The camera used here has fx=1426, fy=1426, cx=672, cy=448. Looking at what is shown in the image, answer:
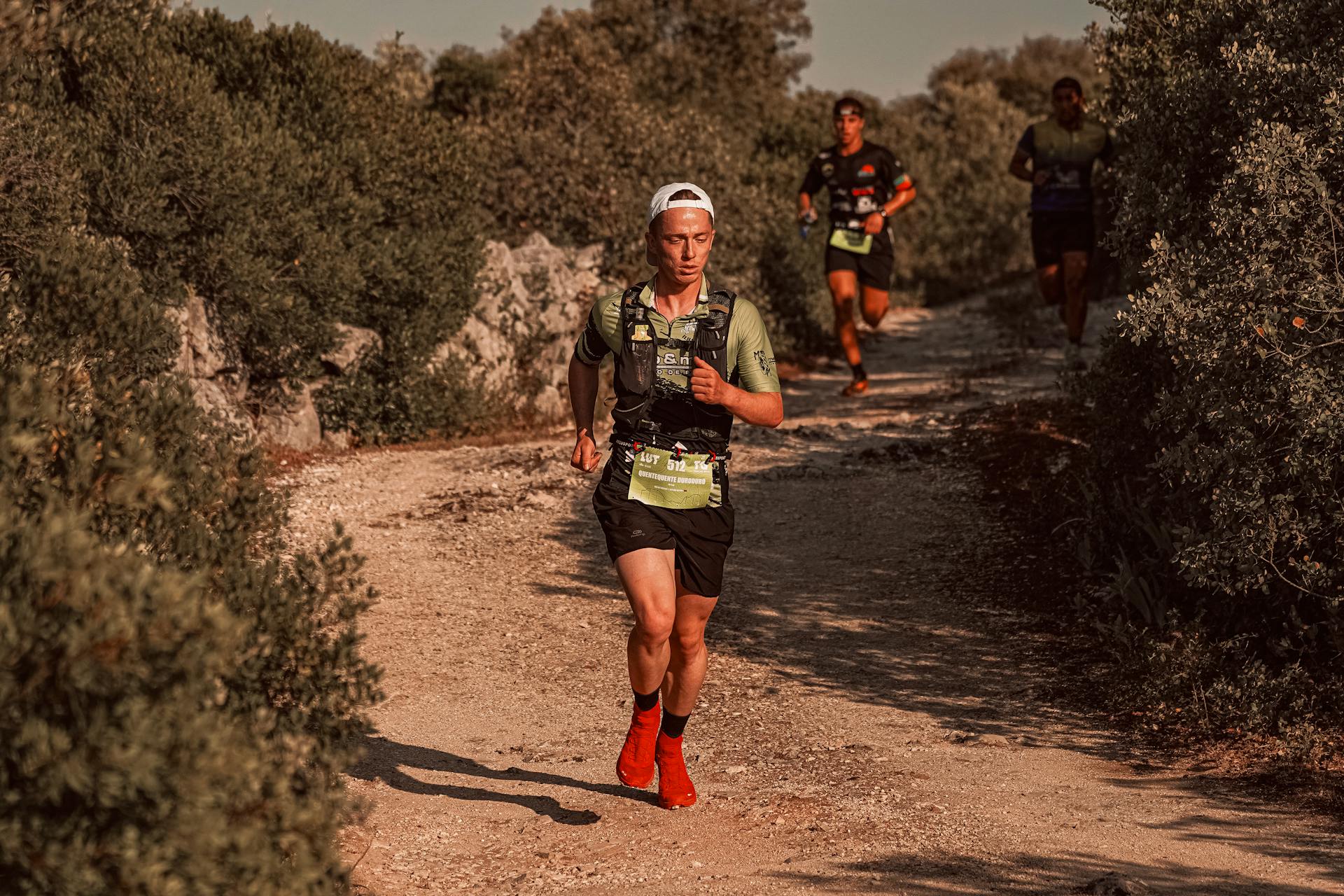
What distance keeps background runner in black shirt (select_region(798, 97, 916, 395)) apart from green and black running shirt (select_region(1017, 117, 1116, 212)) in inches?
45.2

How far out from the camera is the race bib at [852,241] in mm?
12945

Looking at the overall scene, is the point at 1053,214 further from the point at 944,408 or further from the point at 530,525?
the point at 530,525

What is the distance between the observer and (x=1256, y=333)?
561 centimetres

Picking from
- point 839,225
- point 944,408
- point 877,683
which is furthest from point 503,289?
point 877,683

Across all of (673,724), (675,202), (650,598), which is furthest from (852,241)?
(650,598)

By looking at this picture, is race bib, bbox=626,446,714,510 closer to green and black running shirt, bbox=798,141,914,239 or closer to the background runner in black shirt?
→ the background runner in black shirt

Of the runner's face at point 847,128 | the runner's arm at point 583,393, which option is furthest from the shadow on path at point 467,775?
the runner's face at point 847,128

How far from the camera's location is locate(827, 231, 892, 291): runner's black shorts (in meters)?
13.1

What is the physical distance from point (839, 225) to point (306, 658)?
378 inches

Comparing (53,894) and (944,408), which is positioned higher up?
(944,408)

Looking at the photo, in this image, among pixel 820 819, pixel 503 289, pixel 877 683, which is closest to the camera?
pixel 820 819

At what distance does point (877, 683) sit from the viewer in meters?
6.80

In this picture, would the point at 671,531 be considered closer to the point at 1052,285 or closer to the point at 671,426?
the point at 671,426

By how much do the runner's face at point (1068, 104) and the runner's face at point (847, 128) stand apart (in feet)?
5.66
